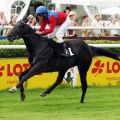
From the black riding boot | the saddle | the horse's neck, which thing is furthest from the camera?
the black riding boot

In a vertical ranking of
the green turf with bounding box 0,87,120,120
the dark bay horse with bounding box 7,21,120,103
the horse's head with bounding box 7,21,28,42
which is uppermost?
the horse's head with bounding box 7,21,28,42

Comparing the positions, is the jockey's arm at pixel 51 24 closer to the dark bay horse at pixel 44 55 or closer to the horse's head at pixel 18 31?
the dark bay horse at pixel 44 55

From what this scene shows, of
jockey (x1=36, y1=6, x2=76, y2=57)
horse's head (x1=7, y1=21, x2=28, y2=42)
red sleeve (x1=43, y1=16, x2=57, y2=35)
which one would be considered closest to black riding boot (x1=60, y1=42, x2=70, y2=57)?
jockey (x1=36, y1=6, x2=76, y2=57)

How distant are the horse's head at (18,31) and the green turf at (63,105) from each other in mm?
1185

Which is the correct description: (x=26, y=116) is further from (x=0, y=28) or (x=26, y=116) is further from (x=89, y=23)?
(x=89, y=23)

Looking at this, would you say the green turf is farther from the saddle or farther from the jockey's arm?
the jockey's arm

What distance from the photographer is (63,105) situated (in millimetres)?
12508

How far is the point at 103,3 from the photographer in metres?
24.3

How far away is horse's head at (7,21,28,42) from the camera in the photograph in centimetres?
1255

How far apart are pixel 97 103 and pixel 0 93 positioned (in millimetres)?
2356

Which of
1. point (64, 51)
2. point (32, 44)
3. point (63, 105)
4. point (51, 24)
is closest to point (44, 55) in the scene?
point (32, 44)

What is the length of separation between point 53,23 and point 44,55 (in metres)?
0.60

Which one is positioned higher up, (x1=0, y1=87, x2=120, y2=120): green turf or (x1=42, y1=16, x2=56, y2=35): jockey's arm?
(x1=42, y1=16, x2=56, y2=35): jockey's arm

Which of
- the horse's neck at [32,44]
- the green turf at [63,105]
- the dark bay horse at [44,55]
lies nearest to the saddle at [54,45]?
the dark bay horse at [44,55]
